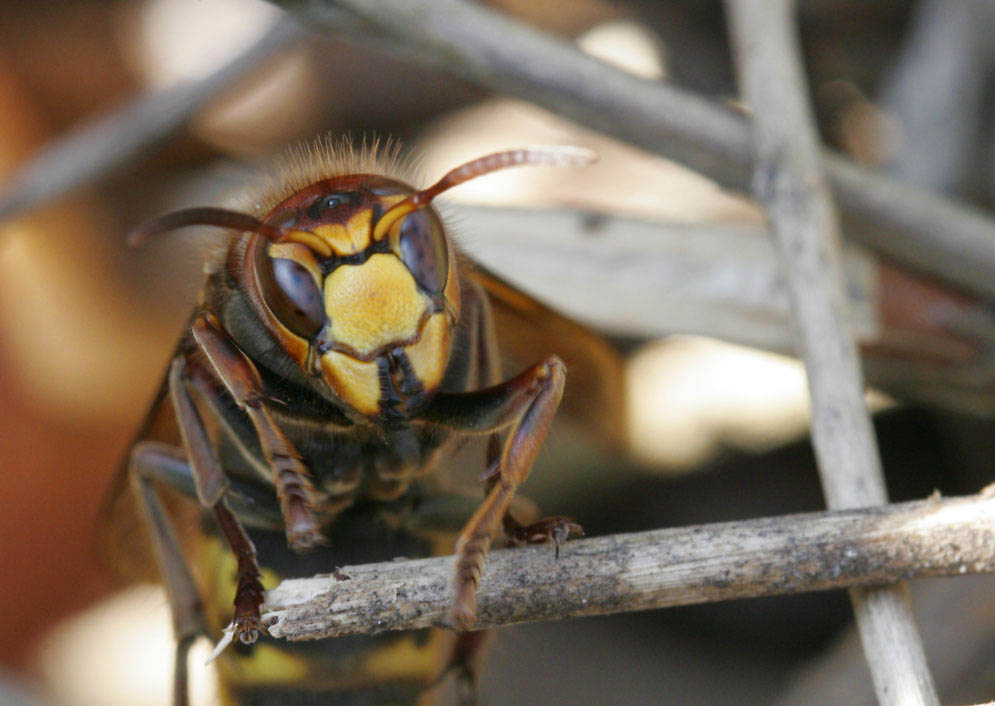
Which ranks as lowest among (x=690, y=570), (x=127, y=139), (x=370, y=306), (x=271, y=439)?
(x=690, y=570)

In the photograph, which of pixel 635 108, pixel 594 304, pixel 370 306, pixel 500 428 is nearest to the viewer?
pixel 370 306

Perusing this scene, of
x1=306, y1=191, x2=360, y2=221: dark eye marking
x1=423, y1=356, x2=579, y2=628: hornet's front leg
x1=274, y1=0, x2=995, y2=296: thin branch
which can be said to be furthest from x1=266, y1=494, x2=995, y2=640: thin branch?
x1=274, y1=0, x2=995, y2=296: thin branch

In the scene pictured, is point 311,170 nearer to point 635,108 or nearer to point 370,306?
point 370,306

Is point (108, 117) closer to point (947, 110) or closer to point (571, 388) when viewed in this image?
point (571, 388)

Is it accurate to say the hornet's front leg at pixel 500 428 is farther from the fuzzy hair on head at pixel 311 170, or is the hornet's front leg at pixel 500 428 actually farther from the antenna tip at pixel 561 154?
the fuzzy hair on head at pixel 311 170

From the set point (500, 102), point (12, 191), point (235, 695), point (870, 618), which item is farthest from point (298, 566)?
point (500, 102)

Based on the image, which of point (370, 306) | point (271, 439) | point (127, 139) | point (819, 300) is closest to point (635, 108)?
point (819, 300)

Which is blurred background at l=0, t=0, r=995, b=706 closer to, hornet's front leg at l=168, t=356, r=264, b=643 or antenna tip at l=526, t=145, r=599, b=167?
hornet's front leg at l=168, t=356, r=264, b=643
